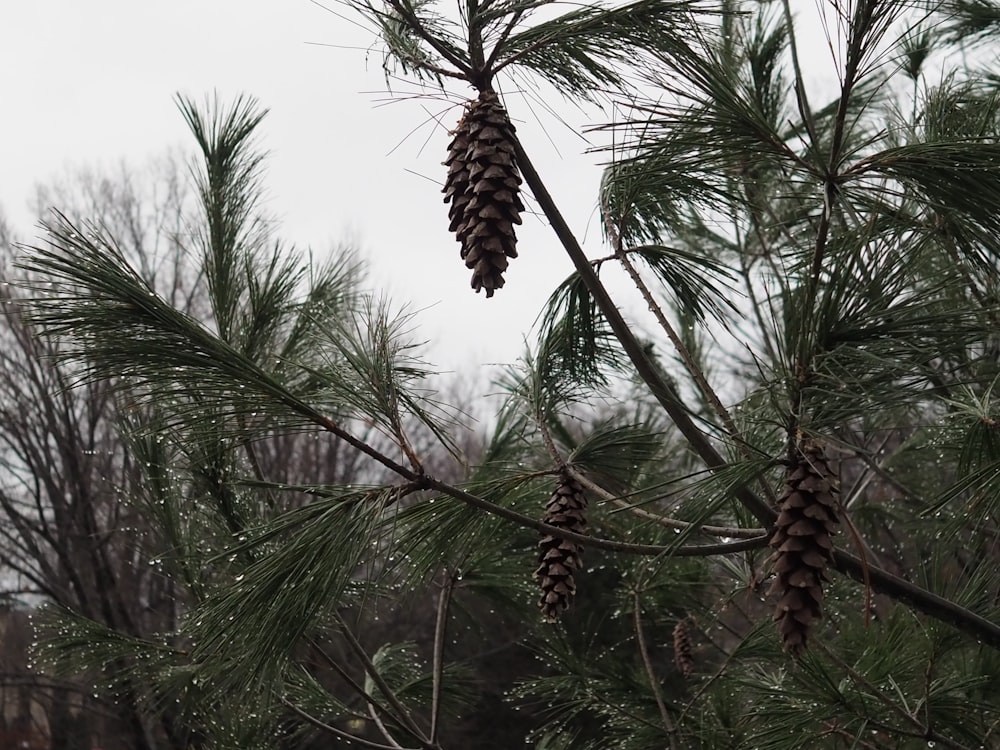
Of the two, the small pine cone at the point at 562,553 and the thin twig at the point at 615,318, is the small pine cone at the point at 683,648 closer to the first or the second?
the small pine cone at the point at 562,553

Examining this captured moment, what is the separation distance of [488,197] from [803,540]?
1.75ft

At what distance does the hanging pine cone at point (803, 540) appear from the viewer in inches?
37.4

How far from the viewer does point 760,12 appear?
7.22 feet

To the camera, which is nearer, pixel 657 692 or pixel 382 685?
pixel 382 685

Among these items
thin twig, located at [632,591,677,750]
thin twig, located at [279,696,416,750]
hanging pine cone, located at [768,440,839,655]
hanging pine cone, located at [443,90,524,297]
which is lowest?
thin twig, located at [632,591,677,750]

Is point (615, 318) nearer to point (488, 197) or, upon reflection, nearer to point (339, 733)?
point (488, 197)

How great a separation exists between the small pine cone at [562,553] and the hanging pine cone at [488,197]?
1.54 ft

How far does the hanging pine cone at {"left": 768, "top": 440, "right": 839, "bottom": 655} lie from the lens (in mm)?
950

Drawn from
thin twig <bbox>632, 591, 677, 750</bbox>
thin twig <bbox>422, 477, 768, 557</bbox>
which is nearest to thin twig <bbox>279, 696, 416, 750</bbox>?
thin twig <bbox>632, 591, 677, 750</bbox>

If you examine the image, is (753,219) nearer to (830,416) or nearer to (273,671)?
(830,416)

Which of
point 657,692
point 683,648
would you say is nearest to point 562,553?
point 657,692

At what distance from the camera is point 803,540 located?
0.96 metres

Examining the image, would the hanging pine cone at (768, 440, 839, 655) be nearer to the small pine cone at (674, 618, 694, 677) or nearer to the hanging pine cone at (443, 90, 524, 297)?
the hanging pine cone at (443, 90, 524, 297)

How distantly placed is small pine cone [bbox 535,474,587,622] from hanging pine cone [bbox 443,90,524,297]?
0.47 m
